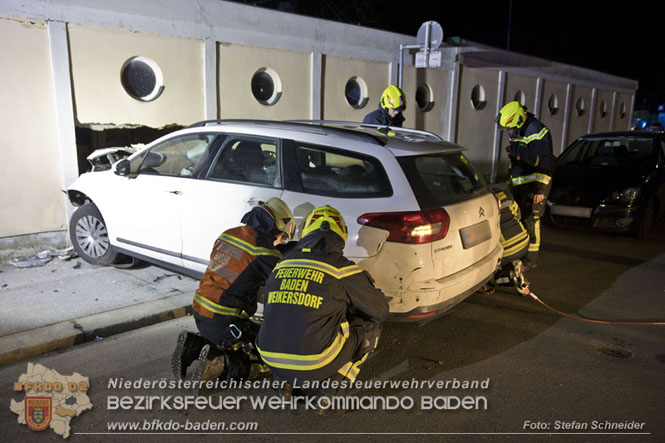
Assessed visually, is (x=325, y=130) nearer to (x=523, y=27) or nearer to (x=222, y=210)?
(x=222, y=210)

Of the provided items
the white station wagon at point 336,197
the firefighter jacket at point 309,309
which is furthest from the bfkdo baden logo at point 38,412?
the white station wagon at point 336,197

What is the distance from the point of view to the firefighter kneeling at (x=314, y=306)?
2.73 m

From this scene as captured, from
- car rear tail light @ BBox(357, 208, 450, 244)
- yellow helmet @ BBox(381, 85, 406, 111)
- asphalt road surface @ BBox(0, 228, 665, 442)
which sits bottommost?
asphalt road surface @ BBox(0, 228, 665, 442)

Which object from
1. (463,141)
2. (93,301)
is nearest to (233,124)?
(93,301)

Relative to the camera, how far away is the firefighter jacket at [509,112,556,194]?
5.93 m

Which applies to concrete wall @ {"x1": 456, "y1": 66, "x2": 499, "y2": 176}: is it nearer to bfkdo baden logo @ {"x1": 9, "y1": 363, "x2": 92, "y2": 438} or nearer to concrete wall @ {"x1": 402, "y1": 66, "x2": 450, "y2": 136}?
concrete wall @ {"x1": 402, "y1": 66, "x2": 450, "y2": 136}

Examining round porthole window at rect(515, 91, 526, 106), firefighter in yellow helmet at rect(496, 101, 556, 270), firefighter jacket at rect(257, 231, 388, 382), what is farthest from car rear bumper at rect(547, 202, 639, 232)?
round porthole window at rect(515, 91, 526, 106)

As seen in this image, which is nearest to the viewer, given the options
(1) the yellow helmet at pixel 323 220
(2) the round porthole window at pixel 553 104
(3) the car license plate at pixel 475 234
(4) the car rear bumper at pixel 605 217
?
(1) the yellow helmet at pixel 323 220

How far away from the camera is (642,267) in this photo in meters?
6.20

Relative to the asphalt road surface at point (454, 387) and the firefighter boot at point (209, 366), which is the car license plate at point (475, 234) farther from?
the firefighter boot at point (209, 366)

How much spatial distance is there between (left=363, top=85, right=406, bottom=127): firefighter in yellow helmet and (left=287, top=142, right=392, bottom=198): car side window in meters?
3.28

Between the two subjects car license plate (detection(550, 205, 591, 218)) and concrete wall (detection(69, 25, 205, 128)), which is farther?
car license plate (detection(550, 205, 591, 218))

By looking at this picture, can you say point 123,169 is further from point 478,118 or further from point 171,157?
point 478,118

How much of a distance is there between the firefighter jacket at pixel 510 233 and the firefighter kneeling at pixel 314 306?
2.23 m
